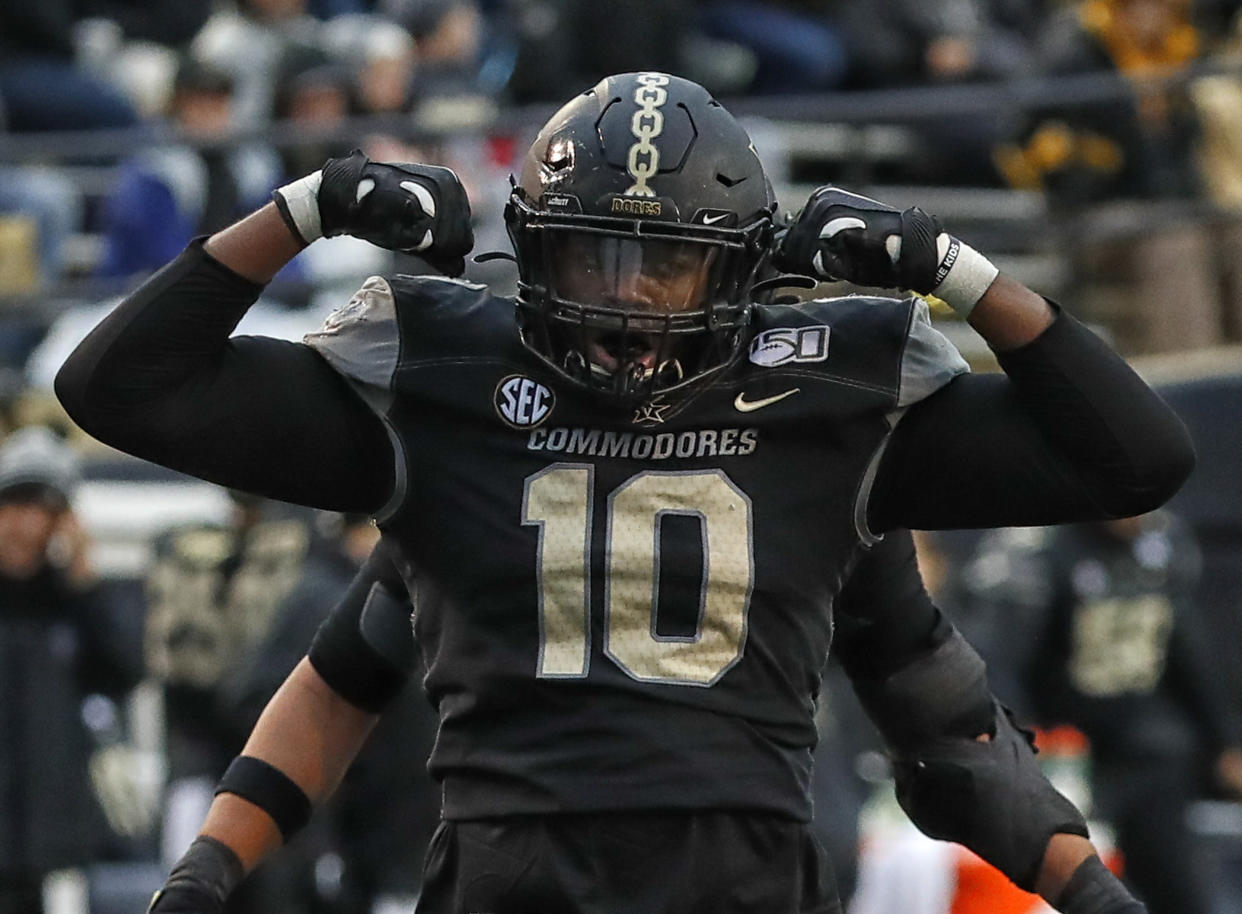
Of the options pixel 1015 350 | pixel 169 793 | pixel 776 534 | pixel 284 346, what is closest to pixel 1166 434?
pixel 1015 350

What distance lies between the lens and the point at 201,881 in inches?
140

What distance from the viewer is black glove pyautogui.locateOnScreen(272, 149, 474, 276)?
330 centimetres

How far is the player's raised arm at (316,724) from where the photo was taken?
372 centimetres

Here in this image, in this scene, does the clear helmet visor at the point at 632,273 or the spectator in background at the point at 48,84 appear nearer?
the clear helmet visor at the point at 632,273

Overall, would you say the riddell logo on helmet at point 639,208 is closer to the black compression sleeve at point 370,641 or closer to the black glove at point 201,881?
the black compression sleeve at point 370,641

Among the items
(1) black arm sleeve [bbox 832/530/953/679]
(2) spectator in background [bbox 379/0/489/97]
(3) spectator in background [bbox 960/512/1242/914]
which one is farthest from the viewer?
(2) spectator in background [bbox 379/0/489/97]

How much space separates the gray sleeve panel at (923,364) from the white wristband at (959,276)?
10cm

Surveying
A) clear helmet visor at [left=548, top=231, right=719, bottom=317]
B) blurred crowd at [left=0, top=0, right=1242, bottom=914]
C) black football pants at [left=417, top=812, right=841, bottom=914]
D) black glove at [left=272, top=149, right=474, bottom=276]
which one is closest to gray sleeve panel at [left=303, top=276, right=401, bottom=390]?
black glove at [left=272, top=149, right=474, bottom=276]

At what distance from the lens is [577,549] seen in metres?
3.28

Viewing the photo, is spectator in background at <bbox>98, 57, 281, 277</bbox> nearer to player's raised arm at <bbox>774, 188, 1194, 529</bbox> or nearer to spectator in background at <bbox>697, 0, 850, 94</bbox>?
spectator in background at <bbox>697, 0, 850, 94</bbox>

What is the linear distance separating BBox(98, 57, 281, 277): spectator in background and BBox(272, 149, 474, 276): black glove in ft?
22.2

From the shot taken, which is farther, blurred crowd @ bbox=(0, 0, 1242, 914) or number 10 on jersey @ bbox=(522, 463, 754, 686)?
blurred crowd @ bbox=(0, 0, 1242, 914)

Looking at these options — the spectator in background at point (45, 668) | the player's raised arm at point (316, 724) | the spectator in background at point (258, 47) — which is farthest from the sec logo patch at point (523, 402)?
the spectator in background at point (258, 47)

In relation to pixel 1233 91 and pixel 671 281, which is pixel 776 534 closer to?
pixel 671 281
